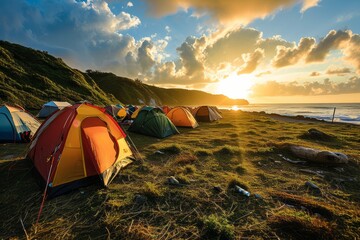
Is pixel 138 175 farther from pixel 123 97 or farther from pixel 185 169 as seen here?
pixel 123 97

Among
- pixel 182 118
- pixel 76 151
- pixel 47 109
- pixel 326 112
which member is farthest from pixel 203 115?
pixel 326 112

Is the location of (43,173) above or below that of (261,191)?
above

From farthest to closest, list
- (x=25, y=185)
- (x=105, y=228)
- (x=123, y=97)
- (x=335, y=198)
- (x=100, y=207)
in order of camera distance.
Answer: (x=123, y=97) < (x=25, y=185) < (x=335, y=198) < (x=100, y=207) < (x=105, y=228)

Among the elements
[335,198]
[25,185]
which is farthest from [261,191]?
[25,185]

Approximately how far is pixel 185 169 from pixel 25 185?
4781 millimetres

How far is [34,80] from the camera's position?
111ft

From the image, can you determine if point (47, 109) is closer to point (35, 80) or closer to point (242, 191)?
point (35, 80)

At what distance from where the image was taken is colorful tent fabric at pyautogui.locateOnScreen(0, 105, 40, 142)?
30.3 feet

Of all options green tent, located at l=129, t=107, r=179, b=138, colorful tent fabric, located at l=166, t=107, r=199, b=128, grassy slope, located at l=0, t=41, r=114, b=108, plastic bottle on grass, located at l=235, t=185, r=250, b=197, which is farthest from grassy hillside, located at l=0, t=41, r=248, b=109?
plastic bottle on grass, located at l=235, t=185, r=250, b=197

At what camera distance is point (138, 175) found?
Answer: 6.09 meters

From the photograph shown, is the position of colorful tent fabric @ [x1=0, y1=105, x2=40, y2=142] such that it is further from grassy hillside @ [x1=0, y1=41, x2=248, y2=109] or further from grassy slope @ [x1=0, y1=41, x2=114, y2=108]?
grassy slope @ [x1=0, y1=41, x2=114, y2=108]

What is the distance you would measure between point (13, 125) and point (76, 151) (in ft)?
22.9

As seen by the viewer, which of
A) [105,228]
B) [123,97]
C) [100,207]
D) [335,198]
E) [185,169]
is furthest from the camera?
[123,97]

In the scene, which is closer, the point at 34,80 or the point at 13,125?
the point at 13,125
